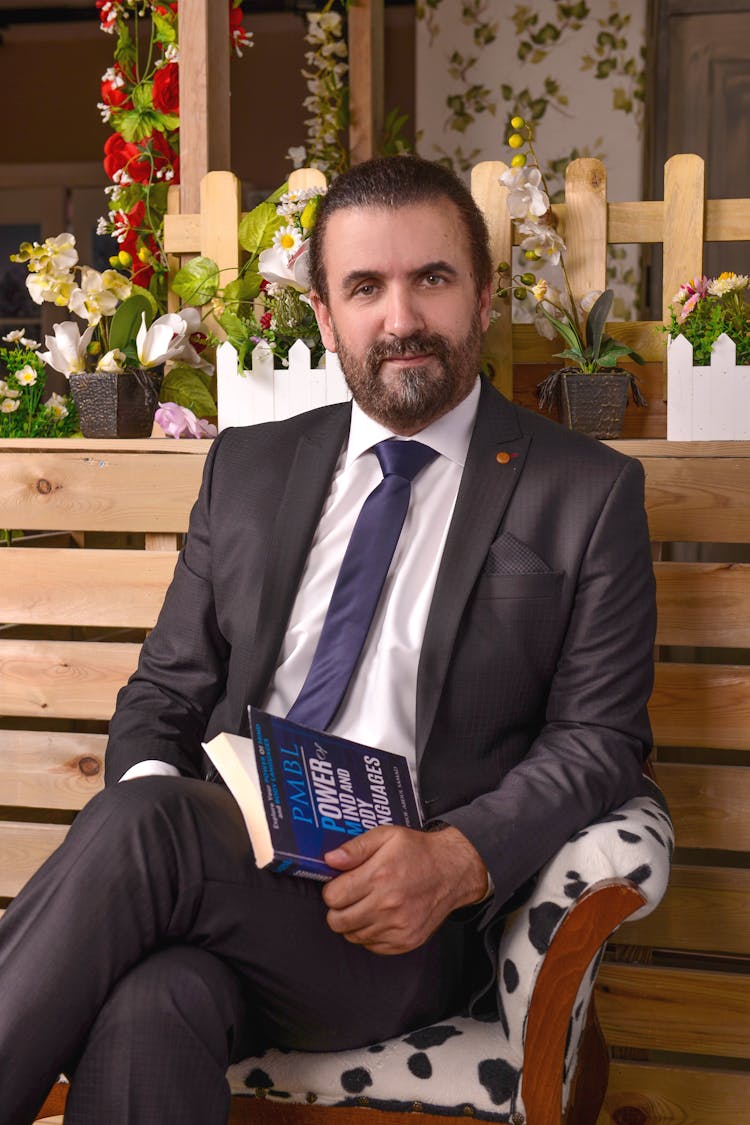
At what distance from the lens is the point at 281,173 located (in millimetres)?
5602

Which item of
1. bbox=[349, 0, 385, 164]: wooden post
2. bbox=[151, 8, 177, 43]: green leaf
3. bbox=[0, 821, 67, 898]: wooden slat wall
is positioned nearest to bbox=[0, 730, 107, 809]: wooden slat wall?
bbox=[0, 821, 67, 898]: wooden slat wall

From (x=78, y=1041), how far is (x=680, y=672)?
1.05 metres

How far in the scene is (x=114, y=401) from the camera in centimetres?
204

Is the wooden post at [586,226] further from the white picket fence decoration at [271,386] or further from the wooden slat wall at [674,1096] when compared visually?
the wooden slat wall at [674,1096]

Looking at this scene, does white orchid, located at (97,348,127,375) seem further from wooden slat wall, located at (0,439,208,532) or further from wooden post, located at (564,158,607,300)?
wooden post, located at (564,158,607,300)

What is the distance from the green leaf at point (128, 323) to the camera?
2.07m

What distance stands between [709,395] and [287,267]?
69 centimetres

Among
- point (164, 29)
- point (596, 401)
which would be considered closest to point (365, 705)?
point (596, 401)

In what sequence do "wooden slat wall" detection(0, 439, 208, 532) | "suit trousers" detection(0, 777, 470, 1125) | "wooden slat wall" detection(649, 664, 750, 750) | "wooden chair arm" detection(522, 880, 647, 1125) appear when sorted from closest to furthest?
"suit trousers" detection(0, 777, 470, 1125) → "wooden chair arm" detection(522, 880, 647, 1125) → "wooden slat wall" detection(649, 664, 750, 750) → "wooden slat wall" detection(0, 439, 208, 532)

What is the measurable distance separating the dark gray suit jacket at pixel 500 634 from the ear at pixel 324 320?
0.56 ft

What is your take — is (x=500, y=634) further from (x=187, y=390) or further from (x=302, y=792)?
(x=187, y=390)

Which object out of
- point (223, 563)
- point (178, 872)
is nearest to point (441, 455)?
point (223, 563)

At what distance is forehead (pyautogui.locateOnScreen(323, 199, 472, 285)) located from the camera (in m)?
1.56

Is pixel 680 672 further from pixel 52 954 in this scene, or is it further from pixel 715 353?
pixel 52 954
